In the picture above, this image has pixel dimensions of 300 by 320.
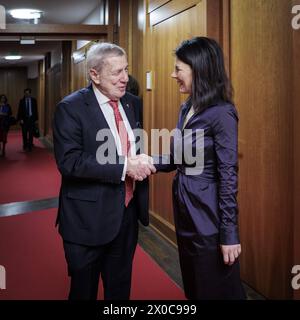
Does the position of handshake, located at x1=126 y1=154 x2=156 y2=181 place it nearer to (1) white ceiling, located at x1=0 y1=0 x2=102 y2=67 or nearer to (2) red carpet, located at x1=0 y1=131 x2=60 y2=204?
(2) red carpet, located at x1=0 y1=131 x2=60 y2=204

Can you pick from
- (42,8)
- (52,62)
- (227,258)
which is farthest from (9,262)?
(52,62)

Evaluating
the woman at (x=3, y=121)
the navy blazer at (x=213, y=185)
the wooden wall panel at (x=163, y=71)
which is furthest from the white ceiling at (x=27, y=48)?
the navy blazer at (x=213, y=185)

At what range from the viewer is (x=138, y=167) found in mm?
1716

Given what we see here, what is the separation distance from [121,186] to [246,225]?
4.45 feet

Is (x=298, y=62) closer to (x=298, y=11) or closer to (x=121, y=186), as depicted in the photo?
(x=298, y=11)

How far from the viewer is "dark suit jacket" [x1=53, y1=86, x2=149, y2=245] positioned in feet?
5.35

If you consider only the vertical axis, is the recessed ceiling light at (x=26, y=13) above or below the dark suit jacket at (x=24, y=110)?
above

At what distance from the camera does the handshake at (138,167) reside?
1.70 metres

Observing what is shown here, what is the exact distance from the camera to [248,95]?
107 inches

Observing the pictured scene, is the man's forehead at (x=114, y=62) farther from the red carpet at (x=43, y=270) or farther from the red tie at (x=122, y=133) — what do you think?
the red carpet at (x=43, y=270)

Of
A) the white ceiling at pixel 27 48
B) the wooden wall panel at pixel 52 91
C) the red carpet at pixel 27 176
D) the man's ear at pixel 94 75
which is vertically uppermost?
the white ceiling at pixel 27 48

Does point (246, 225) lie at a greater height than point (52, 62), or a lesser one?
lesser

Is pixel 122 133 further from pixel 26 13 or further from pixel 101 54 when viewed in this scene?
pixel 26 13

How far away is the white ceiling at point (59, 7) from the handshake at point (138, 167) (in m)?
5.32
